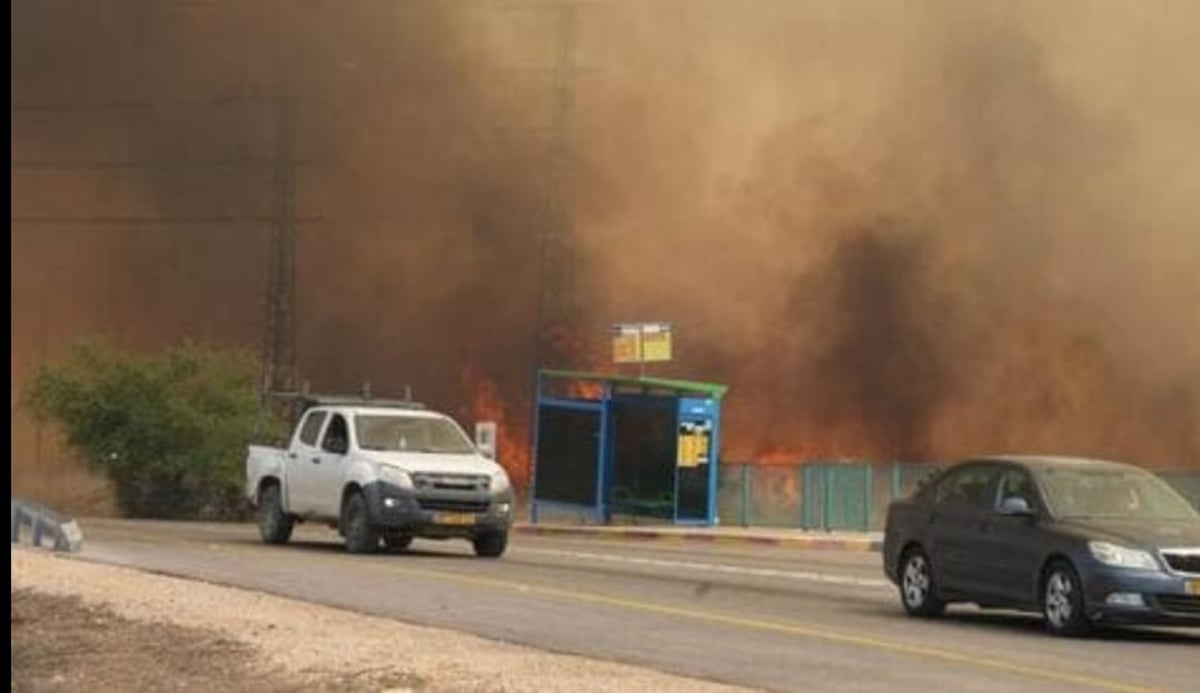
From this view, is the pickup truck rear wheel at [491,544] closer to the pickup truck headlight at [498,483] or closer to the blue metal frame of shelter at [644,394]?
the pickup truck headlight at [498,483]

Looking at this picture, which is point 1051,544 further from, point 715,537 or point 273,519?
point 715,537

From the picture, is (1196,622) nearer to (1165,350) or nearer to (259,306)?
(1165,350)

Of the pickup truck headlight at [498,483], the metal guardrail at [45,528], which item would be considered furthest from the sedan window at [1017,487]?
the metal guardrail at [45,528]

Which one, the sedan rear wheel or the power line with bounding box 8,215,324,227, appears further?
the power line with bounding box 8,215,324,227

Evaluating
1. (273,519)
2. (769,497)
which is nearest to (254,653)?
(273,519)

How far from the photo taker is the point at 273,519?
22375 millimetres

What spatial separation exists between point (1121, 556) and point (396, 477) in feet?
28.1

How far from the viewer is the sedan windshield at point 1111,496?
13789 mm

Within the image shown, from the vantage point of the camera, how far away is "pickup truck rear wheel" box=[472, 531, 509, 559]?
2033cm

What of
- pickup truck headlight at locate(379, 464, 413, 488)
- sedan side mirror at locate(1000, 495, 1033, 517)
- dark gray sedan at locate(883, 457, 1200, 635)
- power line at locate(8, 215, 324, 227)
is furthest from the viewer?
power line at locate(8, 215, 324, 227)

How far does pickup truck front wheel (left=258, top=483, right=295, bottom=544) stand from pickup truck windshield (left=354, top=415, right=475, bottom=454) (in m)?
1.79

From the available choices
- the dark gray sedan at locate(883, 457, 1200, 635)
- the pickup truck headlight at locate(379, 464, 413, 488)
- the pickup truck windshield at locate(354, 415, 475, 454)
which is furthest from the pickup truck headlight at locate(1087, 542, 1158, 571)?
the pickup truck windshield at locate(354, 415, 475, 454)

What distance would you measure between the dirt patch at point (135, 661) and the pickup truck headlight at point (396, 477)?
674 centimetres

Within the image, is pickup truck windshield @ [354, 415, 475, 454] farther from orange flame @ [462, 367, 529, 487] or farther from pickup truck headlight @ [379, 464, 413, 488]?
orange flame @ [462, 367, 529, 487]
